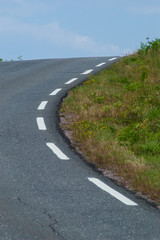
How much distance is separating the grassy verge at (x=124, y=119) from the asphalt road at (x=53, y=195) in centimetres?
35

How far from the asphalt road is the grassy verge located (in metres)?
0.35

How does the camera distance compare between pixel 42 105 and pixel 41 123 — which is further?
pixel 42 105

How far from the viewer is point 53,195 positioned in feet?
19.0

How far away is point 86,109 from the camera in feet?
36.3

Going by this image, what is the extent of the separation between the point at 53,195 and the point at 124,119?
5.15 meters

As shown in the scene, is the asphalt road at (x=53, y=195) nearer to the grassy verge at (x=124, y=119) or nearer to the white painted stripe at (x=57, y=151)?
the white painted stripe at (x=57, y=151)

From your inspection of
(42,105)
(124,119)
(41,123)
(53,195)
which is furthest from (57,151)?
(42,105)

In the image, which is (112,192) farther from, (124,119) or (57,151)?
(124,119)

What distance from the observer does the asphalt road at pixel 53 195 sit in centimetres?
468

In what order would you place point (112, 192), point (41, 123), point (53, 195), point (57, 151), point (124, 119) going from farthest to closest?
point (124, 119) < point (41, 123) < point (57, 151) < point (112, 192) < point (53, 195)

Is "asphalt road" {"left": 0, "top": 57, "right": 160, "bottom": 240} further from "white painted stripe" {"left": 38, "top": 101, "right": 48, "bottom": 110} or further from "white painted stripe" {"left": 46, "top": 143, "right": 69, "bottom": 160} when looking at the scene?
"white painted stripe" {"left": 38, "top": 101, "right": 48, "bottom": 110}

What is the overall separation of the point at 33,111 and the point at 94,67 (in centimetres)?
686

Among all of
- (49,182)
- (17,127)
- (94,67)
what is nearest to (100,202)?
(49,182)

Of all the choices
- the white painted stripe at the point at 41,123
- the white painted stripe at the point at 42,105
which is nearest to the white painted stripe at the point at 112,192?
the white painted stripe at the point at 41,123
